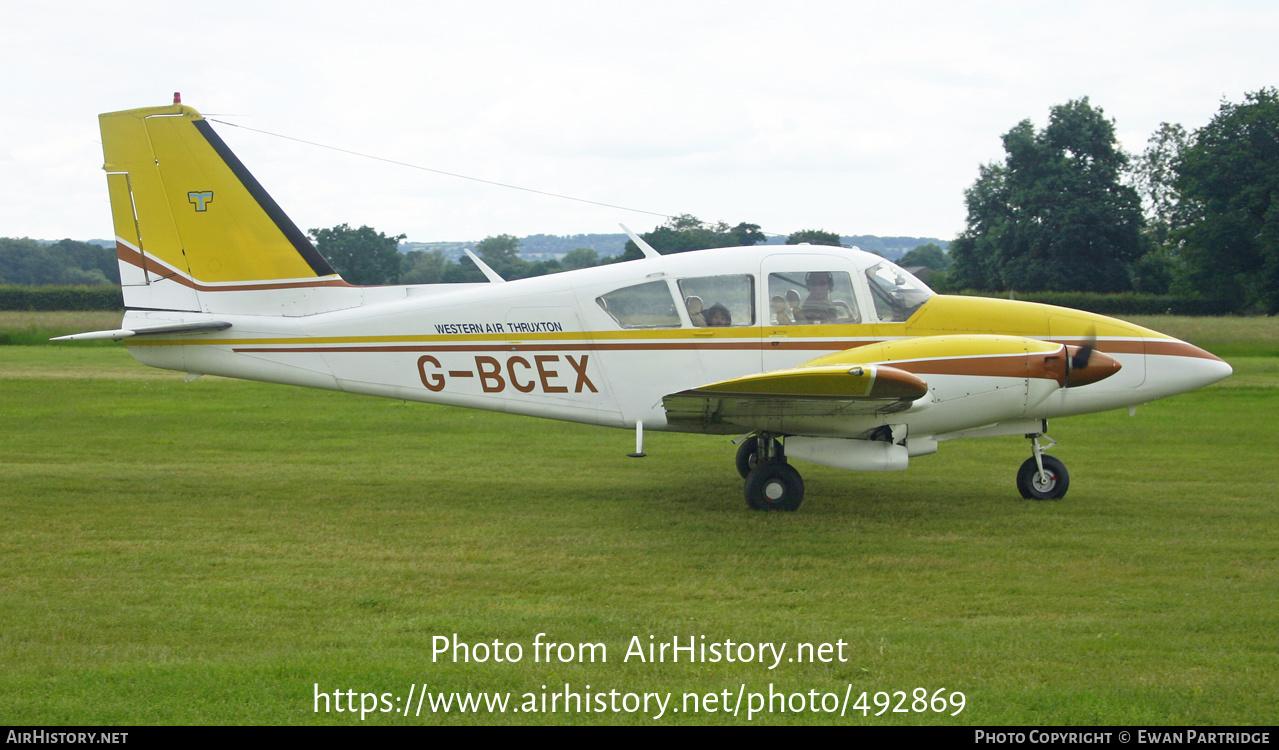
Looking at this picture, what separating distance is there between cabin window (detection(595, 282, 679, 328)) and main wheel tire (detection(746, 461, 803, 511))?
5.44 ft

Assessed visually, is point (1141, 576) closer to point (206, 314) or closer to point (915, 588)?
point (915, 588)

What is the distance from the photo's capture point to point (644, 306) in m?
9.70

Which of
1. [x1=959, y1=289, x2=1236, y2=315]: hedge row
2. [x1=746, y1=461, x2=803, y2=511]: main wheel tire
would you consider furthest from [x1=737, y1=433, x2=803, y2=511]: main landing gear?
[x1=959, y1=289, x2=1236, y2=315]: hedge row

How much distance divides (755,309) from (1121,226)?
48.7m

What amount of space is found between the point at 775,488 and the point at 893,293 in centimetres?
218

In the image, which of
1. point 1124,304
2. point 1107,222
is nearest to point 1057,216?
point 1107,222

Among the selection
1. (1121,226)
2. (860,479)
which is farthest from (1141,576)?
(1121,226)

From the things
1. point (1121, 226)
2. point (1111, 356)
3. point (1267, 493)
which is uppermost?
point (1121, 226)

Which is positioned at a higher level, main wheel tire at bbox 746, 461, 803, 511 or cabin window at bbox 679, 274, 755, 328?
cabin window at bbox 679, 274, 755, 328

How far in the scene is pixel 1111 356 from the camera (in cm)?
936

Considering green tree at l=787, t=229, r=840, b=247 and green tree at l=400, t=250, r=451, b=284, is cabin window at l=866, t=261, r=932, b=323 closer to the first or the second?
green tree at l=787, t=229, r=840, b=247

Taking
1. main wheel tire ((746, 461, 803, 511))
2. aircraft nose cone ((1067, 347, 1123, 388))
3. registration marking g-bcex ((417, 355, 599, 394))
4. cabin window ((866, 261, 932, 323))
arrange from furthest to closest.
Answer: registration marking g-bcex ((417, 355, 599, 394)), cabin window ((866, 261, 932, 323)), main wheel tire ((746, 461, 803, 511)), aircraft nose cone ((1067, 347, 1123, 388))

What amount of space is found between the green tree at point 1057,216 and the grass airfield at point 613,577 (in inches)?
1587

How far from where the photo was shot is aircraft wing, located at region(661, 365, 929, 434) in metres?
8.07
